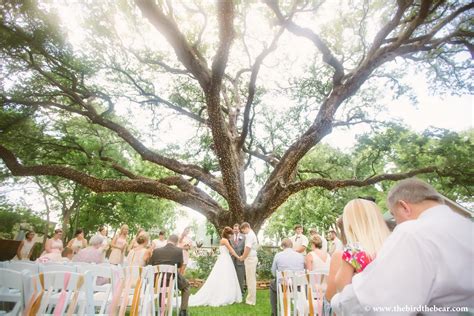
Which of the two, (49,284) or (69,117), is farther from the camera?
(69,117)

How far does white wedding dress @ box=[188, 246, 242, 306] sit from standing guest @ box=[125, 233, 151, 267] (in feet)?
6.81

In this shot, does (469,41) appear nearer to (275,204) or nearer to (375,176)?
(375,176)

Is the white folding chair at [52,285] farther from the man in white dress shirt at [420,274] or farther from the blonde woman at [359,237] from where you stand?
the man in white dress shirt at [420,274]

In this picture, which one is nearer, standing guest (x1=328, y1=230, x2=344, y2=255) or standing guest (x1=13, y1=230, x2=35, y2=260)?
standing guest (x1=328, y1=230, x2=344, y2=255)

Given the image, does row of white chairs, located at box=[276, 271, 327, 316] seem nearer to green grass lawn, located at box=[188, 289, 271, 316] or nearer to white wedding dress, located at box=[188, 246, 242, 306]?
green grass lawn, located at box=[188, 289, 271, 316]

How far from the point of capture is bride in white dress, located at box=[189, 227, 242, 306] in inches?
311

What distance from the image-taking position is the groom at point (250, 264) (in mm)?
8036

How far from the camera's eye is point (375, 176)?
11.7 meters

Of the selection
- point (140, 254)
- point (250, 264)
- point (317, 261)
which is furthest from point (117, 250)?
point (317, 261)

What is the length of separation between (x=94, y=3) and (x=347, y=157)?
11.5m

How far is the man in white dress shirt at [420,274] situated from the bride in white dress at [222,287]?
24.1ft

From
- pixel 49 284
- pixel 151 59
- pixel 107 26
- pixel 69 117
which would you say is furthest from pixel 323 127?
pixel 69 117

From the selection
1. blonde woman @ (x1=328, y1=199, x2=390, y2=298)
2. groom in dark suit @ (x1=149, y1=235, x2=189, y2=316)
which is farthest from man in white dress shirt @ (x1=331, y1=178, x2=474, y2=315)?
groom in dark suit @ (x1=149, y1=235, x2=189, y2=316)

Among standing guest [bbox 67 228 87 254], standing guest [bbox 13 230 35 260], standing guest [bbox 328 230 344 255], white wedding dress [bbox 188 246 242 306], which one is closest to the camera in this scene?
white wedding dress [bbox 188 246 242 306]
